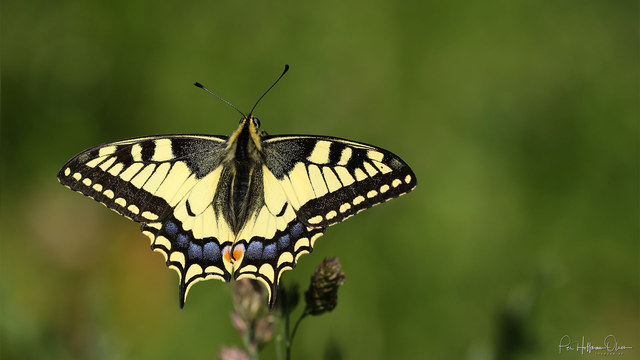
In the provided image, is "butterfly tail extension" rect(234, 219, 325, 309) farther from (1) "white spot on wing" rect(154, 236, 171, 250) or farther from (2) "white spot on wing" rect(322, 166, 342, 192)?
(1) "white spot on wing" rect(154, 236, 171, 250)

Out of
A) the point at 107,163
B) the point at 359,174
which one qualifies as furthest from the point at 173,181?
the point at 359,174

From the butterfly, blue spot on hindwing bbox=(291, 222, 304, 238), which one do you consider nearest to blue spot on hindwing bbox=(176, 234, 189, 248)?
the butterfly

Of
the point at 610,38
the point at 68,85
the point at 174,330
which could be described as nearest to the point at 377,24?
the point at 610,38

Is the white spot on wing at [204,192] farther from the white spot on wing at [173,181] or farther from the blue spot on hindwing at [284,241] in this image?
the blue spot on hindwing at [284,241]

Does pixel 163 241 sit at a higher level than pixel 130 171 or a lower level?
lower

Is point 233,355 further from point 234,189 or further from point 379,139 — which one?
point 379,139

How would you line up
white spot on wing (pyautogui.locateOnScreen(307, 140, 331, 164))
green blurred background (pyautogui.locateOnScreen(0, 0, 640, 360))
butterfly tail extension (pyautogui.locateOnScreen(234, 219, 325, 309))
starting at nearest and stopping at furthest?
butterfly tail extension (pyautogui.locateOnScreen(234, 219, 325, 309)), white spot on wing (pyautogui.locateOnScreen(307, 140, 331, 164)), green blurred background (pyautogui.locateOnScreen(0, 0, 640, 360))
